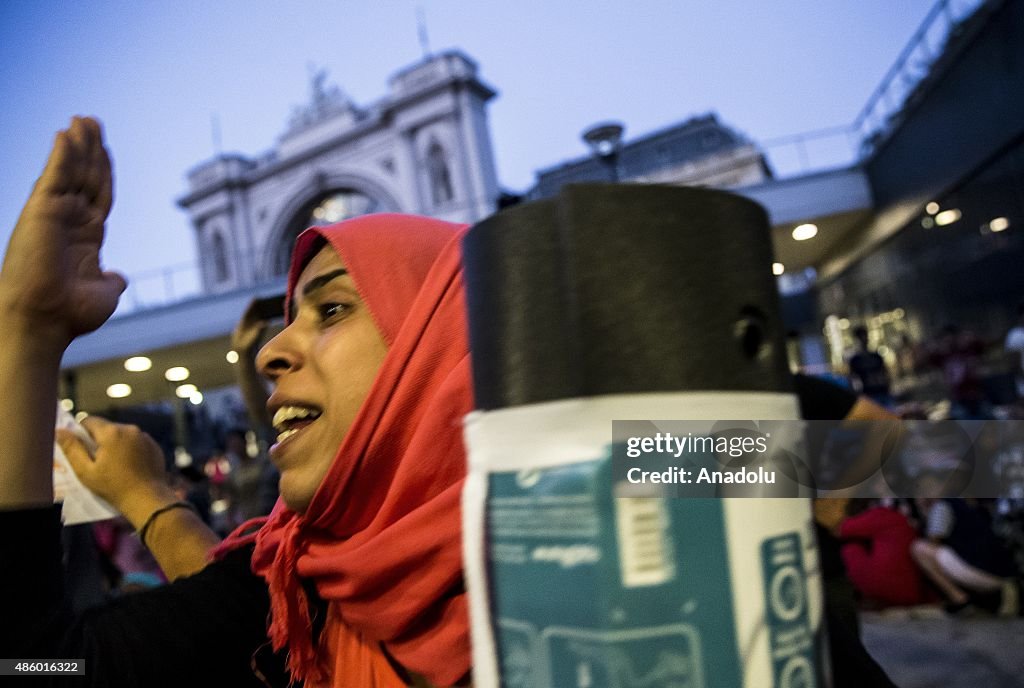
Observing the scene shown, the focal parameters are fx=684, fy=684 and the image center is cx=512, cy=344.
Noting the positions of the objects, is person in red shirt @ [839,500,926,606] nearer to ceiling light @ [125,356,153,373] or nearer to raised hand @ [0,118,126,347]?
raised hand @ [0,118,126,347]

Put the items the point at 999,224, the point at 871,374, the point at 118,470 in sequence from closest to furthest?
the point at 118,470 → the point at 999,224 → the point at 871,374

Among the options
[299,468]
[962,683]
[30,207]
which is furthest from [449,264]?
[962,683]

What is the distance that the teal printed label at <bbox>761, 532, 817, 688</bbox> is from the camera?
1.32 feet

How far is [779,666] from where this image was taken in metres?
0.40

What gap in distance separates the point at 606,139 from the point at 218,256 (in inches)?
1119

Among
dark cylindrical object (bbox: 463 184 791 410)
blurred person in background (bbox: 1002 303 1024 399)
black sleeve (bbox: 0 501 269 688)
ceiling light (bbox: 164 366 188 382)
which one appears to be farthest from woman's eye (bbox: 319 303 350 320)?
ceiling light (bbox: 164 366 188 382)

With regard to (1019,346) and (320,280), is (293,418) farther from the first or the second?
(1019,346)

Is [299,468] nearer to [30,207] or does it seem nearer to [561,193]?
[30,207]

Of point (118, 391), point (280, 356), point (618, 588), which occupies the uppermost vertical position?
point (118, 391)

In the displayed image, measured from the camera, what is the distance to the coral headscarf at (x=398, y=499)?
845 mm

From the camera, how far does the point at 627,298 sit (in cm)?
42

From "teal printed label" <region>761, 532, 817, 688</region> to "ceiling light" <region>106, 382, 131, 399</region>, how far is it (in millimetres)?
17970

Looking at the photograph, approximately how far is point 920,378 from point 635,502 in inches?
426

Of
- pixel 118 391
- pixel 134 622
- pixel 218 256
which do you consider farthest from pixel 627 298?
pixel 218 256
